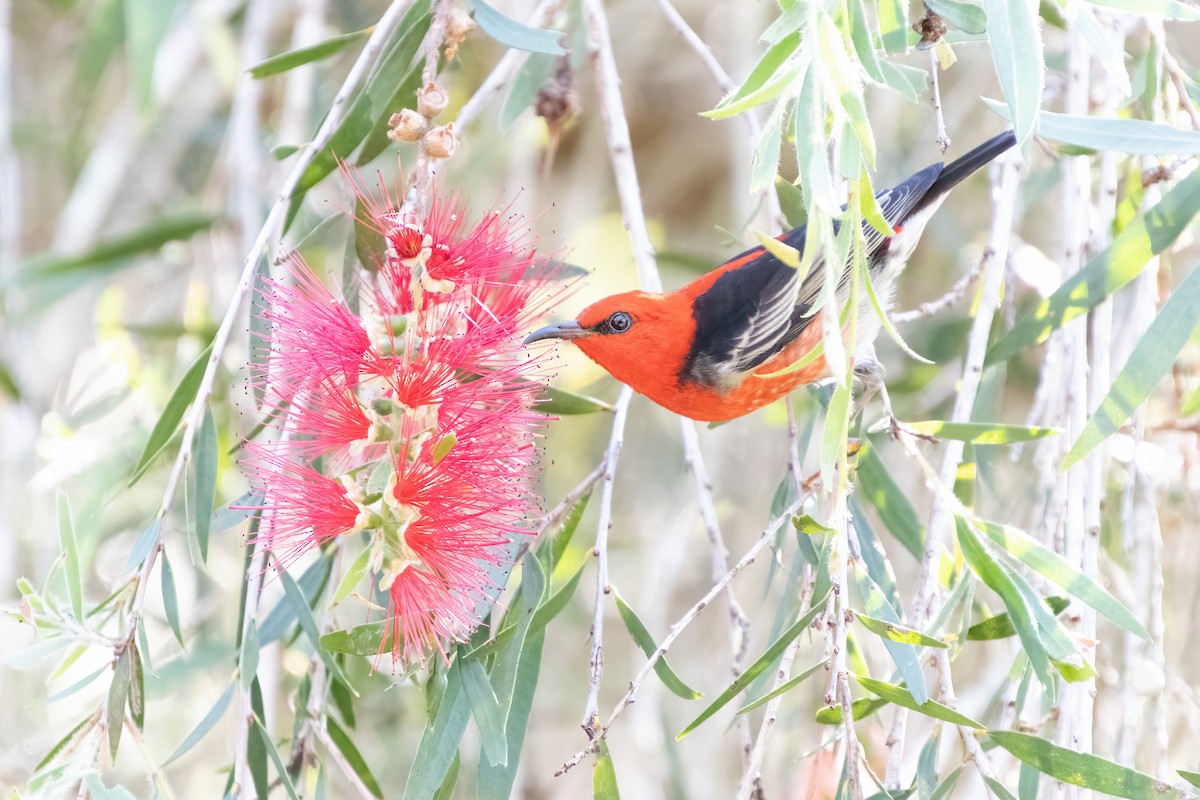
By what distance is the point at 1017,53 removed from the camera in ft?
4.37

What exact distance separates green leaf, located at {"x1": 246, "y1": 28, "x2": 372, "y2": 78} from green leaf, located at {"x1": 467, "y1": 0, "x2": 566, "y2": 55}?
0.95ft

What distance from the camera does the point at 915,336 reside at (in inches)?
130

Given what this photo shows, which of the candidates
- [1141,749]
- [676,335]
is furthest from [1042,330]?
[1141,749]

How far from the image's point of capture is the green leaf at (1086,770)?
1430mm

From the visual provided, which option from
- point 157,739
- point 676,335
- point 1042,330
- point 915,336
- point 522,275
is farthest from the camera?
point 157,739

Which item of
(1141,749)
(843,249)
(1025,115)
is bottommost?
(1141,749)

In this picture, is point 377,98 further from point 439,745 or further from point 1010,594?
point 1010,594

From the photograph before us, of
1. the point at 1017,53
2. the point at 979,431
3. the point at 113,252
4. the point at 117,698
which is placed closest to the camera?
the point at 1017,53

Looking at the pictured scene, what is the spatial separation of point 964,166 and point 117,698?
1694mm

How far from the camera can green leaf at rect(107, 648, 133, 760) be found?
143cm

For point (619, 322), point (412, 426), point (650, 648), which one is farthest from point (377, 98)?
point (650, 648)

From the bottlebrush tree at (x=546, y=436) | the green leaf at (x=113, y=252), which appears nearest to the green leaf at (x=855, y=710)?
the bottlebrush tree at (x=546, y=436)

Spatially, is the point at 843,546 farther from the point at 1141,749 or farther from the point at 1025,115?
the point at 1141,749

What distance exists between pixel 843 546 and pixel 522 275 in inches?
27.3
